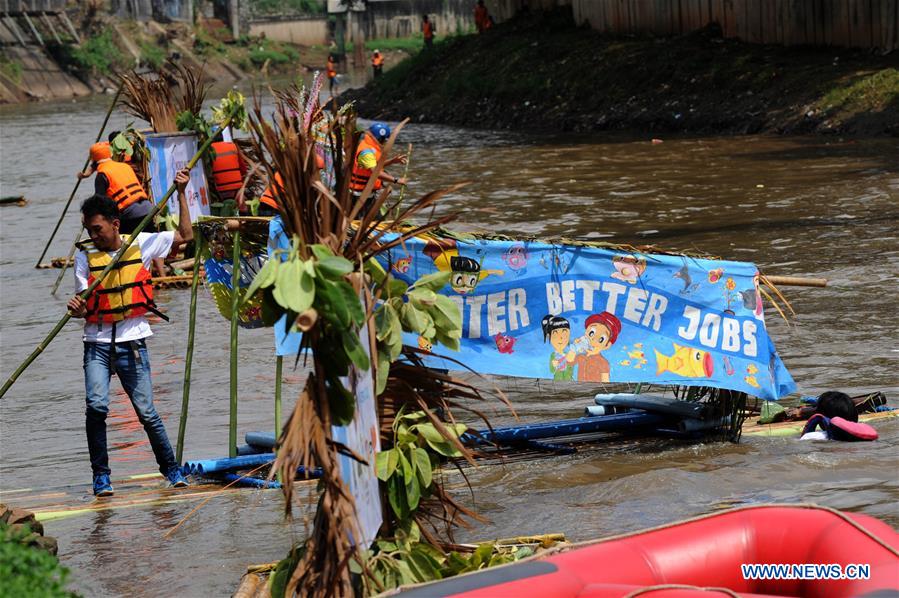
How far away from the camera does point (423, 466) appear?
5176 mm

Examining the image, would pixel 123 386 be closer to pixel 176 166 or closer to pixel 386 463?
pixel 386 463

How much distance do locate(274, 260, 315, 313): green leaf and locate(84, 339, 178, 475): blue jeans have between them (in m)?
3.09

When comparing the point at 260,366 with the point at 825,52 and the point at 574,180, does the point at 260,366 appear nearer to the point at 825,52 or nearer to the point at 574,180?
the point at 574,180

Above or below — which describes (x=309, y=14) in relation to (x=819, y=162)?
above


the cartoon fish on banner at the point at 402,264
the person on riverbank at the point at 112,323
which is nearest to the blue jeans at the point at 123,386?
the person on riverbank at the point at 112,323

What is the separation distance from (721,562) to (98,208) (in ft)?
13.9

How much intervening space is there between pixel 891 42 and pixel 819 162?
189 inches

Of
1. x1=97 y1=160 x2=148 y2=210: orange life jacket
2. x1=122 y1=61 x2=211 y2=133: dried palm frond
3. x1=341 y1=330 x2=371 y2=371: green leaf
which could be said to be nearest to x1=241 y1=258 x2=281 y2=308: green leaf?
x1=341 y1=330 x2=371 y2=371: green leaf

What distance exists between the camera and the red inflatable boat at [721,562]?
4250 mm

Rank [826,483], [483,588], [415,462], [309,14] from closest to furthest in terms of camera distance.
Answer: [483,588] < [415,462] < [826,483] < [309,14]

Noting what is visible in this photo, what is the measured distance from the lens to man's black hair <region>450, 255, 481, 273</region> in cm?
718

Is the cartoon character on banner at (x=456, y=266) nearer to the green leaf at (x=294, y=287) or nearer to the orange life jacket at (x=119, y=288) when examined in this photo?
the orange life jacket at (x=119, y=288)

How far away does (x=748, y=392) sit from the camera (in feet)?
24.6

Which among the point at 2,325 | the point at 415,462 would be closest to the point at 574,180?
the point at 2,325
